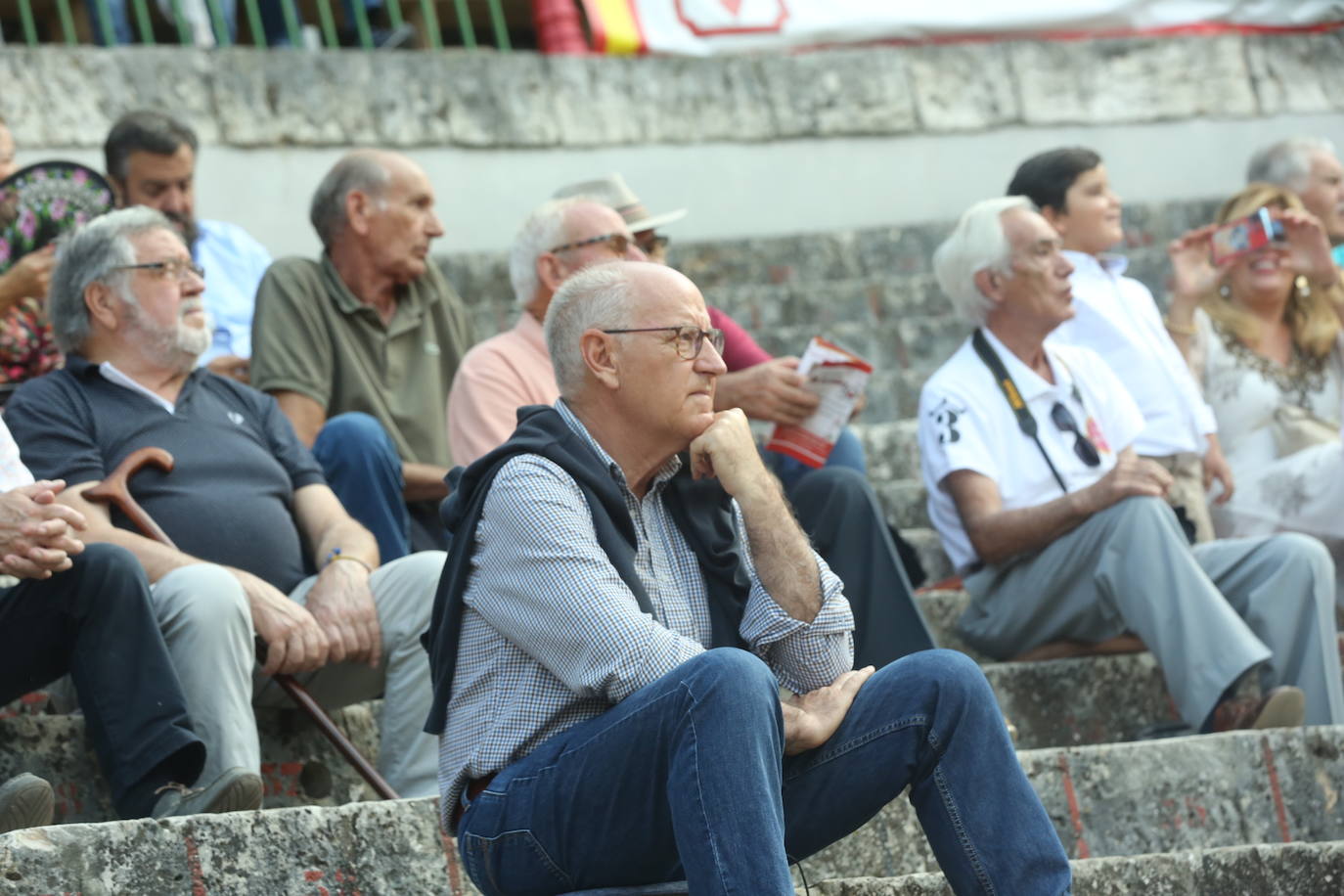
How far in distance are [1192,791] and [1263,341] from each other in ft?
7.00

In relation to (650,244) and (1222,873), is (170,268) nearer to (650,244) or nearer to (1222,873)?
(650,244)

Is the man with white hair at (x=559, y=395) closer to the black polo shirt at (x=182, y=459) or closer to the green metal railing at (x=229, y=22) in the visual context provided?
the black polo shirt at (x=182, y=459)

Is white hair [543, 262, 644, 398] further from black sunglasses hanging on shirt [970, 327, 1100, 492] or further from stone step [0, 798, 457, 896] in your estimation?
black sunglasses hanging on shirt [970, 327, 1100, 492]

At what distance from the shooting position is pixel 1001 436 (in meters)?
4.81

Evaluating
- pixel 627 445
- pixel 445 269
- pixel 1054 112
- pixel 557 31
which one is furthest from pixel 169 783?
pixel 1054 112

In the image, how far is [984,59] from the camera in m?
8.57

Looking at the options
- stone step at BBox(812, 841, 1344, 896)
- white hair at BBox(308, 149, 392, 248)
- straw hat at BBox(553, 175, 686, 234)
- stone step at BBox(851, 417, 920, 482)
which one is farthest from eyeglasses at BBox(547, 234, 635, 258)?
stone step at BBox(812, 841, 1344, 896)

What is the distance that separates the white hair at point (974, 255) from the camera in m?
5.10

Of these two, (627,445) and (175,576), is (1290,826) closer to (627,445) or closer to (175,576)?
(627,445)

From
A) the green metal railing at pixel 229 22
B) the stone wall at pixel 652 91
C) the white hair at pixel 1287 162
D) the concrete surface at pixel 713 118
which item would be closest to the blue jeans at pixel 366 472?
the concrete surface at pixel 713 118

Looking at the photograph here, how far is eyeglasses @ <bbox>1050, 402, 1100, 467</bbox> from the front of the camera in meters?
4.79

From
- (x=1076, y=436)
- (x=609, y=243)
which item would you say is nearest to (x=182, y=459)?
(x=609, y=243)

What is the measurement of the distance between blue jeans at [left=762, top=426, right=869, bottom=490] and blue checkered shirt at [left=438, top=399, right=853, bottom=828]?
4.38 feet

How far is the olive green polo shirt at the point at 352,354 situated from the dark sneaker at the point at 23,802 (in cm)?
172
